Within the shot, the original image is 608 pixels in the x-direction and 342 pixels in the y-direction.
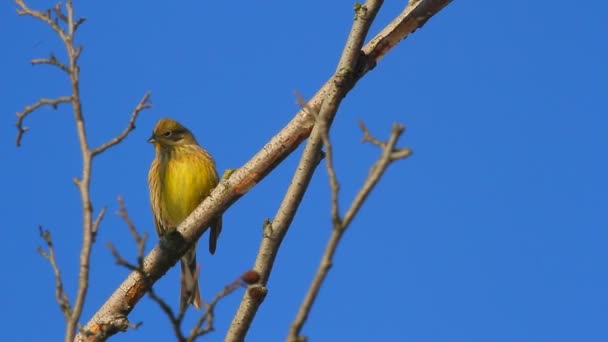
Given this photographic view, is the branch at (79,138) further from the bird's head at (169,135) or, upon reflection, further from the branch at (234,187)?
the bird's head at (169,135)

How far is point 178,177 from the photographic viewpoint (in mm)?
10844

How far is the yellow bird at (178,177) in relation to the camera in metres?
10.7

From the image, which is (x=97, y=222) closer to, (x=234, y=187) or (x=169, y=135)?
(x=234, y=187)

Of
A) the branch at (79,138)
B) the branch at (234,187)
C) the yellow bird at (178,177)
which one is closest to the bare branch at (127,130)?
the branch at (79,138)

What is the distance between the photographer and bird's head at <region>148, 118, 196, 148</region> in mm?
11344

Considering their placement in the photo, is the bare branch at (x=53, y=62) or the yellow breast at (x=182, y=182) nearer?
the bare branch at (x=53, y=62)

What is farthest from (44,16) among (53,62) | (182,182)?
(182,182)

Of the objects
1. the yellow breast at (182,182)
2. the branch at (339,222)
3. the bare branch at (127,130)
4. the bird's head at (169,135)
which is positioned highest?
the bird's head at (169,135)

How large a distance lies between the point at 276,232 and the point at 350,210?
115 inches

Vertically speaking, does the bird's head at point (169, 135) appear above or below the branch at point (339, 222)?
above

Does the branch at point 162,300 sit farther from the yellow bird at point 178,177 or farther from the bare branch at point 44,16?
the yellow bird at point 178,177

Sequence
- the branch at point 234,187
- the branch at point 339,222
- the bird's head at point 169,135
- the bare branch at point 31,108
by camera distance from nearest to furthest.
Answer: the branch at point 339,222 → the bare branch at point 31,108 → the branch at point 234,187 → the bird's head at point 169,135

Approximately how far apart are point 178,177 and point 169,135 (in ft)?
2.41

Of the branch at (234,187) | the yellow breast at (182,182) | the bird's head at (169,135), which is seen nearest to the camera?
the branch at (234,187)
